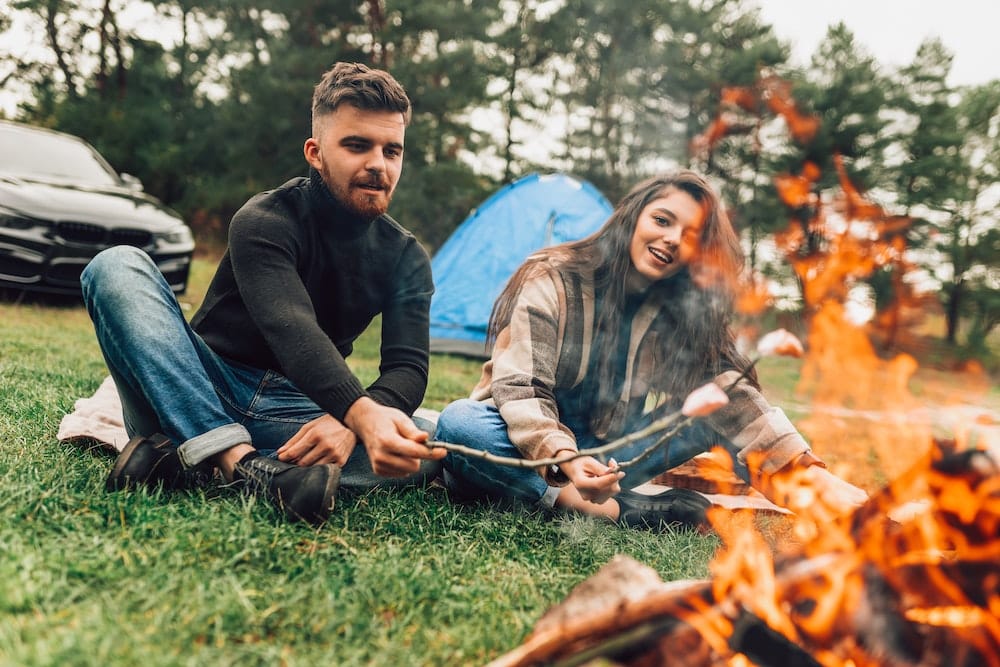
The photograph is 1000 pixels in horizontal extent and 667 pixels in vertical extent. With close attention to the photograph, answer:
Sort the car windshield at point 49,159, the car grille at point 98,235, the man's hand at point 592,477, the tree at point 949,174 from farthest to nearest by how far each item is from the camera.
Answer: the tree at point 949,174, the car windshield at point 49,159, the car grille at point 98,235, the man's hand at point 592,477

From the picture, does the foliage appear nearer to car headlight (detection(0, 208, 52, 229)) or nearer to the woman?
car headlight (detection(0, 208, 52, 229))

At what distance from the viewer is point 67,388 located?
129 inches

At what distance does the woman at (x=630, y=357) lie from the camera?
2.17m

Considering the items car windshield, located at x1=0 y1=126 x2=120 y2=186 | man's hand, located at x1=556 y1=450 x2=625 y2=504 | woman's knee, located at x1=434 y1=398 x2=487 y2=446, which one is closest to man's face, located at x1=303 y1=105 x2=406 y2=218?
woman's knee, located at x1=434 y1=398 x2=487 y2=446

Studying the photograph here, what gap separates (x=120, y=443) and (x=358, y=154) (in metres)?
1.27

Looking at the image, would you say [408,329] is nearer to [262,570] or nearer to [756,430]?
[262,570]

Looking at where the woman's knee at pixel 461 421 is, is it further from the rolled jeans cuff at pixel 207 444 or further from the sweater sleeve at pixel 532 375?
the rolled jeans cuff at pixel 207 444

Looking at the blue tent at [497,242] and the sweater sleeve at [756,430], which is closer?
the sweater sleeve at [756,430]

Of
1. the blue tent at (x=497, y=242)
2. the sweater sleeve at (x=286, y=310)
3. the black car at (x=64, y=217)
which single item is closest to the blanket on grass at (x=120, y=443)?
the sweater sleeve at (x=286, y=310)

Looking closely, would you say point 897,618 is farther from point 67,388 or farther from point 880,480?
point 67,388

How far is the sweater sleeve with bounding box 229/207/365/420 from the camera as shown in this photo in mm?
1843

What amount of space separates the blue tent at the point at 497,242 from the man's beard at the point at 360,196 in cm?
458

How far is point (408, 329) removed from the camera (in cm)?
236

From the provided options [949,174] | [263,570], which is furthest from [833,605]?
[949,174]
